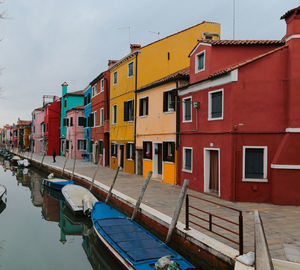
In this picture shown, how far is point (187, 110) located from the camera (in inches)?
603

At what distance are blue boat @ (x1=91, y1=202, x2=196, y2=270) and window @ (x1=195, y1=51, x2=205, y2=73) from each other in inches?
311

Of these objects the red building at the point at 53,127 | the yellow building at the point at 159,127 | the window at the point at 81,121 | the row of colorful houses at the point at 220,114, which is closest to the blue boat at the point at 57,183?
the row of colorful houses at the point at 220,114

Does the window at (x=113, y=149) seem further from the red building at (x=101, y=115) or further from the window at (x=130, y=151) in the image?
the window at (x=130, y=151)

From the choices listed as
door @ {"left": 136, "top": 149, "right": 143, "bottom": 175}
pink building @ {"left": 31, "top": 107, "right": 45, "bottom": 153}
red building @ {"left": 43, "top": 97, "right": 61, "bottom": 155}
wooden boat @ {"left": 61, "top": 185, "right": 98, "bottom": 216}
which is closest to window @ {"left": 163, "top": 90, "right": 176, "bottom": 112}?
door @ {"left": 136, "top": 149, "right": 143, "bottom": 175}

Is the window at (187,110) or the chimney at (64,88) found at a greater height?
the chimney at (64,88)

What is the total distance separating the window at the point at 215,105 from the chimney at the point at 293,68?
2.71 meters

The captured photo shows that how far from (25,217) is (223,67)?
12.4m

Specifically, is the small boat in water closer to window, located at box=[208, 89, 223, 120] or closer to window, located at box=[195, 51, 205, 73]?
window, located at box=[208, 89, 223, 120]

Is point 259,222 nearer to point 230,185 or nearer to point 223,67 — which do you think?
point 230,185

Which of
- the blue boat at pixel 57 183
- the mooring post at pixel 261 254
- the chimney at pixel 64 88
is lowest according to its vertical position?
the blue boat at pixel 57 183

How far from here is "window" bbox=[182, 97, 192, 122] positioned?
1502cm

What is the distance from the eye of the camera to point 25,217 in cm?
1513

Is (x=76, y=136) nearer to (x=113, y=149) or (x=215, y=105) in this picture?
(x=113, y=149)

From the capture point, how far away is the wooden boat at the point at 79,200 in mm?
13242
